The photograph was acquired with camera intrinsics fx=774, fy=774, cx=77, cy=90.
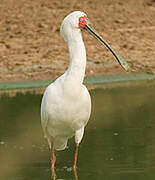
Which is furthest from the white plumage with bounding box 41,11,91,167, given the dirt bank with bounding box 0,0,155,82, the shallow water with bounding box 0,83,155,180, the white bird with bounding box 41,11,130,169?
the dirt bank with bounding box 0,0,155,82

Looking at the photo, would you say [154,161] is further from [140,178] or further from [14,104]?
[14,104]

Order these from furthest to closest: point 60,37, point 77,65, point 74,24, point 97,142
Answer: point 60,37
point 97,142
point 74,24
point 77,65

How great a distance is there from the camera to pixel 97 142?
10047 millimetres

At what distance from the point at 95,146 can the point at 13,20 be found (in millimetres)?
10131

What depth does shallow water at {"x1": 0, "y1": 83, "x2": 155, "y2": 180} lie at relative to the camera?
28.3 feet

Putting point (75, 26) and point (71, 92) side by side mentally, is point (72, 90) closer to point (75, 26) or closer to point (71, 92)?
point (71, 92)

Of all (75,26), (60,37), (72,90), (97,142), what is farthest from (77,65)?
(60,37)

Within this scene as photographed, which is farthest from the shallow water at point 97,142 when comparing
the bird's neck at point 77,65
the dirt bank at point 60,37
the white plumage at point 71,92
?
the dirt bank at point 60,37

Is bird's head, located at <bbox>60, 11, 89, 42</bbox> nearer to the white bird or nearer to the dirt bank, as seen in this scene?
the white bird

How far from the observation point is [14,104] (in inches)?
533

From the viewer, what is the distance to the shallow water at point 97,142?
863 centimetres

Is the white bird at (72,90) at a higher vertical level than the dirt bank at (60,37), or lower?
higher

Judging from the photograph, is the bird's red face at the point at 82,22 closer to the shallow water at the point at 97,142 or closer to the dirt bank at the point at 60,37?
the shallow water at the point at 97,142

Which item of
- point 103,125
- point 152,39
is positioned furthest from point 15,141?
point 152,39
